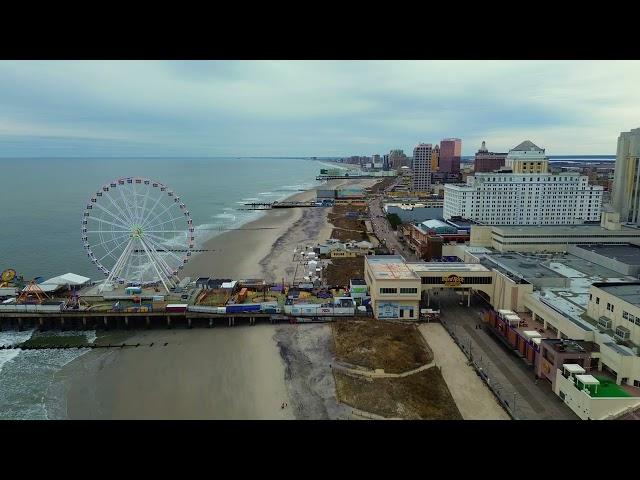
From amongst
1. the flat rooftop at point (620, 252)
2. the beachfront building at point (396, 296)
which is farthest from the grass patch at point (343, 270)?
the flat rooftop at point (620, 252)

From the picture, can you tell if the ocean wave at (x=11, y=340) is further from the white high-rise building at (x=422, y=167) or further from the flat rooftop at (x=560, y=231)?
the white high-rise building at (x=422, y=167)

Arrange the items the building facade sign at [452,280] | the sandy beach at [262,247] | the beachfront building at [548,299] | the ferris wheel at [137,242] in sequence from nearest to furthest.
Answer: the beachfront building at [548,299] < the building facade sign at [452,280] < the ferris wheel at [137,242] < the sandy beach at [262,247]

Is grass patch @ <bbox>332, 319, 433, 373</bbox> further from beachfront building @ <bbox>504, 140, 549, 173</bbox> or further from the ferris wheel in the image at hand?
beachfront building @ <bbox>504, 140, 549, 173</bbox>

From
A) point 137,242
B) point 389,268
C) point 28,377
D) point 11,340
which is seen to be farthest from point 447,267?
point 11,340

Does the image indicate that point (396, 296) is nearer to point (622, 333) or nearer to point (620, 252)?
point (622, 333)

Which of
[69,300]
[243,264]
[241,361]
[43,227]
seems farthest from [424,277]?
[43,227]

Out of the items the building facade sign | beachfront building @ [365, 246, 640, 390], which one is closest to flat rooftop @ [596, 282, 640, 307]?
beachfront building @ [365, 246, 640, 390]
